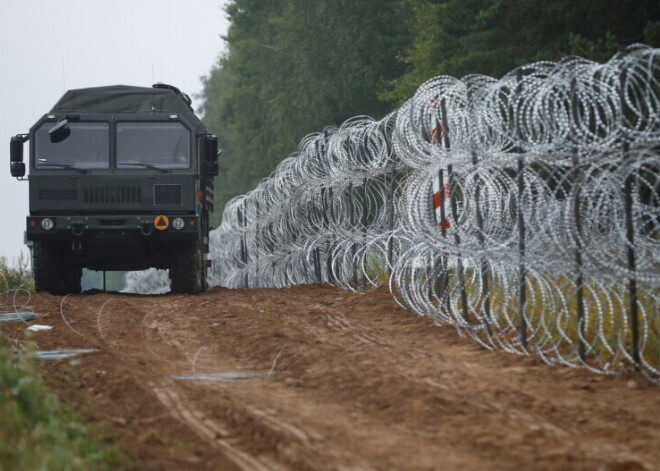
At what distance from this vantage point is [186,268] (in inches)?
777

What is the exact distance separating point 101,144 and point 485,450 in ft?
43.9

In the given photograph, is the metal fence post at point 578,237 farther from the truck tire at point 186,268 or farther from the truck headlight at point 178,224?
the truck tire at point 186,268

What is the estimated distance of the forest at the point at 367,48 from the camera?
25828 mm

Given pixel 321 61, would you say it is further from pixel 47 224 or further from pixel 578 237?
pixel 578 237

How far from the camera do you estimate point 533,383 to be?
8.91 meters

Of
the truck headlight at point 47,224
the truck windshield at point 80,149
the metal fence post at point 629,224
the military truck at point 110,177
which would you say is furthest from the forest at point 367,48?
the truck headlight at point 47,224

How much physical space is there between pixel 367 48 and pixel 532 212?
33.1 metres

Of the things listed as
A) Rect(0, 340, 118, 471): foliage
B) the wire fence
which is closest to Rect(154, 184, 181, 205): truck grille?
the wire fence

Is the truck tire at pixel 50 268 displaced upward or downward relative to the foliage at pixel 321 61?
downward

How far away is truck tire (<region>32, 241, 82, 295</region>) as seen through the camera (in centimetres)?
1927

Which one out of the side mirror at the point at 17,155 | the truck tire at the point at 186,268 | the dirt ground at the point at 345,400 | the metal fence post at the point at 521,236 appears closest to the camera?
the dirt ground at the point at 345,400

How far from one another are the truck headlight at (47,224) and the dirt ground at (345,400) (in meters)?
5.20

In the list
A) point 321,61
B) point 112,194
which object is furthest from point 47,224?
point 321,61

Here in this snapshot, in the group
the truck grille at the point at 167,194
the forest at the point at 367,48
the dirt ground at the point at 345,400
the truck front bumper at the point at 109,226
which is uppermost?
the forest at the point at 367,48
